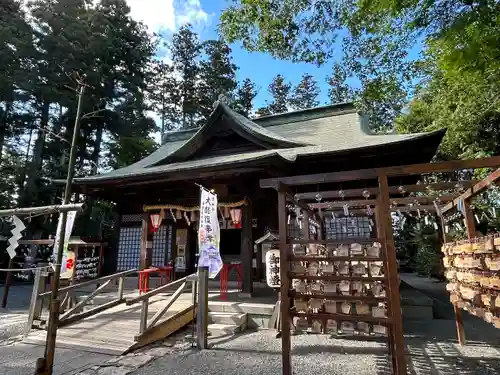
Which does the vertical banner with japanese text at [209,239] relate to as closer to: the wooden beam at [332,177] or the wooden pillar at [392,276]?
the wooden beam at [332,177]

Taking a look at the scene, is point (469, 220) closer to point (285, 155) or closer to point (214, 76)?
point (285, 155)

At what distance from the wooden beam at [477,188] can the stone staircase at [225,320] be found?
180 inches

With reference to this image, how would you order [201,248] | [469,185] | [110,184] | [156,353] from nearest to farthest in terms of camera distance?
[469,185]
[156,353]
[201,248]
[110,184]

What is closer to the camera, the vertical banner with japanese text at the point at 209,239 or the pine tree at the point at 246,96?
the vertical banner with japanese text at the point at 209,239

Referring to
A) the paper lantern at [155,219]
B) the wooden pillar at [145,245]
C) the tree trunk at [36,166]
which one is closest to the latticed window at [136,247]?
the wooden pillar at [145,245]

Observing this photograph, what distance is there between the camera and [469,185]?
4.60m

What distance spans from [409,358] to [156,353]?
4051 mm

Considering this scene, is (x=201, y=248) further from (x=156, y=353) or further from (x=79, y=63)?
(x=79, y=63)

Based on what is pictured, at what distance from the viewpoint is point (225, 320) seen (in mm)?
6715

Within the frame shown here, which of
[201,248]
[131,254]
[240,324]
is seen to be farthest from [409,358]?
[131,254]

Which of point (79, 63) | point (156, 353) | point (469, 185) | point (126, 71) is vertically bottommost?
point (156, 353)

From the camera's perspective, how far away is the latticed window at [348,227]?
317 inches

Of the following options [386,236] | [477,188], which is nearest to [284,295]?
[386,236]

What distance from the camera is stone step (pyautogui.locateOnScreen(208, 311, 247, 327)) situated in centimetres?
659
